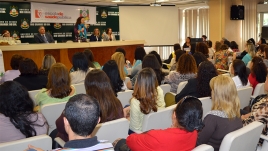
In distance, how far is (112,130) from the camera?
2635 mm

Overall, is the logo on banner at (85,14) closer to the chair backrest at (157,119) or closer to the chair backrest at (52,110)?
the chair backrest at (52,110)

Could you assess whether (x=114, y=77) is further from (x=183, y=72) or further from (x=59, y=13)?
(x=59, y=13)

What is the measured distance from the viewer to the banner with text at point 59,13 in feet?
39.4

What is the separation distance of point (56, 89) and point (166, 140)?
1.99 metres

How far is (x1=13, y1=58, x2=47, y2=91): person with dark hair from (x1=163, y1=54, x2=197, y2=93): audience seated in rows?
1.95 m

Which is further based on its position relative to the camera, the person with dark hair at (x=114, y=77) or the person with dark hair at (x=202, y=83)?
the person with dark hair at (x=114, y=77)

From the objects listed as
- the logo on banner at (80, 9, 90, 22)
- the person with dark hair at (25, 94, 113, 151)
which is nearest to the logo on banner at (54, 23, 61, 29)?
the logo on banner at (80, 9, 90, 22)

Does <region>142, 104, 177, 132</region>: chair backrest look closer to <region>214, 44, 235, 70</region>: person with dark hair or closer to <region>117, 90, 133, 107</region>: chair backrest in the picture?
<region>117, 90, 133, 107</region>: chair backrest

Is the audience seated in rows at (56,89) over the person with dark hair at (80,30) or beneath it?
beneath

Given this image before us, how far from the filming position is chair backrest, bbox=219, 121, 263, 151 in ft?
7.07

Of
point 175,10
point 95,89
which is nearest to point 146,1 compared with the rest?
point 175,10

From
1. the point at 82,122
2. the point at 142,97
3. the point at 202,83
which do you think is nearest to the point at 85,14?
the point at 202,83

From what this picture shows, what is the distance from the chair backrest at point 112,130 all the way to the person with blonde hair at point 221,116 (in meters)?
0.62

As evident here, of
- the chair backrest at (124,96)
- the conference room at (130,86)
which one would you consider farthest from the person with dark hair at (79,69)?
the chair backrest at (124,96)
